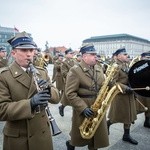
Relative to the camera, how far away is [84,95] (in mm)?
4582

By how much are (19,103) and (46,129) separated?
633mm

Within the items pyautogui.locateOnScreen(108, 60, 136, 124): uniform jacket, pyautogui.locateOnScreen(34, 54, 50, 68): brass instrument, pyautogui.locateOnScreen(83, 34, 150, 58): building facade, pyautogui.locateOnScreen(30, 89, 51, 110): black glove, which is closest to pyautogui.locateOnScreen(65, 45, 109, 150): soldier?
pyautogui.locateOnScreen(108, 60, 136, 124): uniform jacket

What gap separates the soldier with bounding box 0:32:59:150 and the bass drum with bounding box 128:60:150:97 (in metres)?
1.74

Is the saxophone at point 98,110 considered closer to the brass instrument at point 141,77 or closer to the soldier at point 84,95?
the soldier at point 84,95

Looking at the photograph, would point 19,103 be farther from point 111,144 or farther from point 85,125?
point 111,144

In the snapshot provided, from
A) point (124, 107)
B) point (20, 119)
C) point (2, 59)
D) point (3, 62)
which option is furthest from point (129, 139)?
point (2, 59)

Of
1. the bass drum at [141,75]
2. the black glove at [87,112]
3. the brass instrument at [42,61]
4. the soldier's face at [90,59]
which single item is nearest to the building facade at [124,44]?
the brass instrument at [42,61]

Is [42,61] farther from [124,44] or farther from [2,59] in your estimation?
[124,44]

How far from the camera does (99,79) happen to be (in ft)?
15.5

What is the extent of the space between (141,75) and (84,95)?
1096 mm

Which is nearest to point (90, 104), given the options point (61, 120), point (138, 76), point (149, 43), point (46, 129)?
point (138, 76)

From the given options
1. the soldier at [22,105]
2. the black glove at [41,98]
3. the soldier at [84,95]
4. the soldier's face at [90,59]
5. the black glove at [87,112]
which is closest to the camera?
the black glove at [41,98]

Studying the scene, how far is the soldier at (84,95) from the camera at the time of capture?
14.5 feet

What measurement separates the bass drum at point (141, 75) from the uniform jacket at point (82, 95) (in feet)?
2.14
